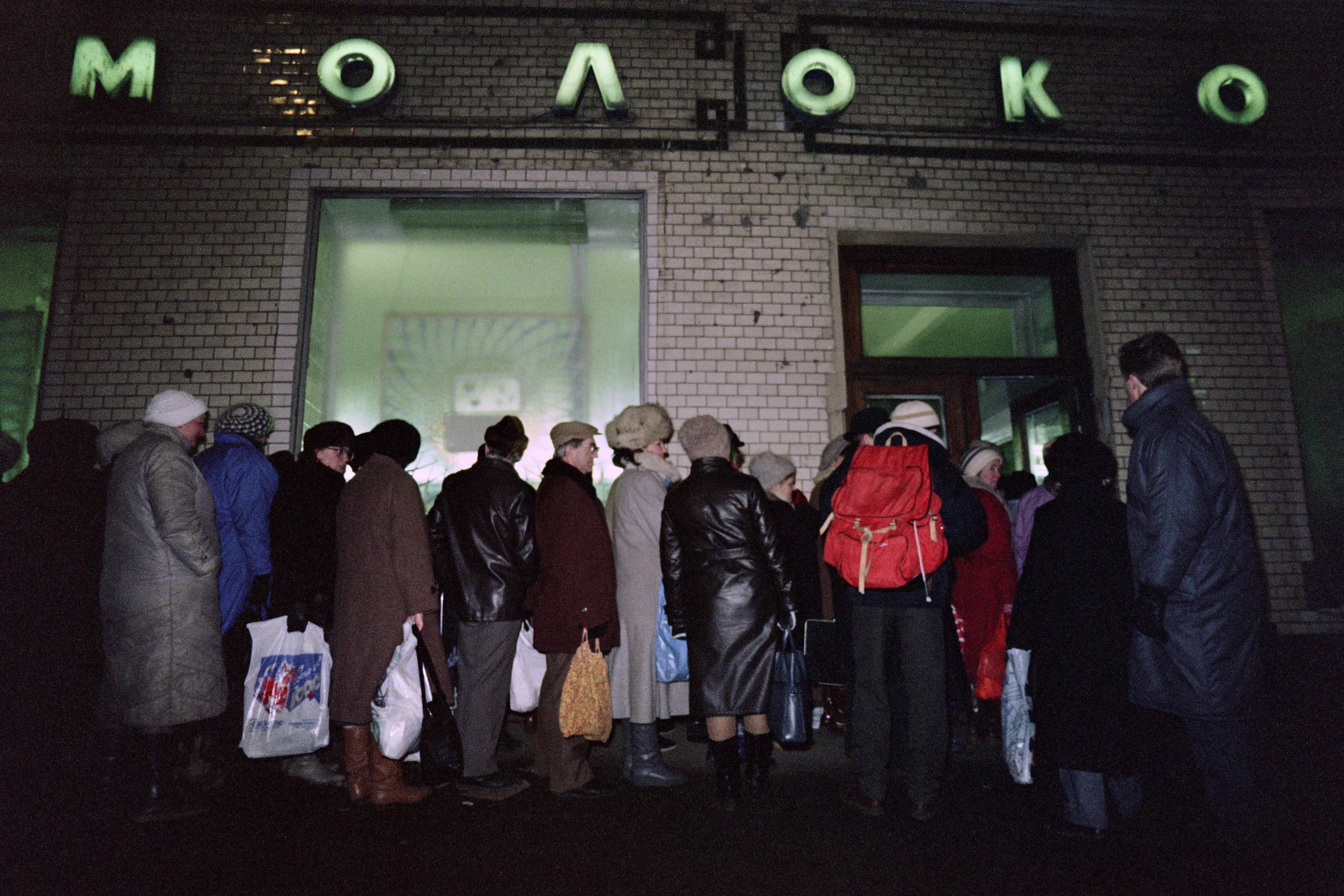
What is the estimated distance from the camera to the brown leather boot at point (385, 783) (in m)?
3.88

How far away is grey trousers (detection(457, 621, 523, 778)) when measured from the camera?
4.03 metres

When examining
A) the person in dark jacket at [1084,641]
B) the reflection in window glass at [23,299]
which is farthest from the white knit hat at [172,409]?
the person in dark jacket at [1084,641]

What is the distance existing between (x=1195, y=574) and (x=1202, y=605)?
0.42 ft

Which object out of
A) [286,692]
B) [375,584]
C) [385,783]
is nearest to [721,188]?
[375,584]

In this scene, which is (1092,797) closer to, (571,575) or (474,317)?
(571,575)

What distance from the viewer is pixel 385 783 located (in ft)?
12.8

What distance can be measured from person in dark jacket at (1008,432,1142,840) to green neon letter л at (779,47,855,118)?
4273mm

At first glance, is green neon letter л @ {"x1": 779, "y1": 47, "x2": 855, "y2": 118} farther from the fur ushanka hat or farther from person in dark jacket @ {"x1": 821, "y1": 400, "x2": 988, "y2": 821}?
person in dark jacket @ {"x1": 821, "y1": 400, "x2": 988, "y2": 821}

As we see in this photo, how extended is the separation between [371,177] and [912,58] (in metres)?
4.97

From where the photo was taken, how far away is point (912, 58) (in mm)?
7145

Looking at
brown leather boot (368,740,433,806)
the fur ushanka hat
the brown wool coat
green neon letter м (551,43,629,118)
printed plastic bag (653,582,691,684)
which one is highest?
green neon letter м (551,43,629,118)

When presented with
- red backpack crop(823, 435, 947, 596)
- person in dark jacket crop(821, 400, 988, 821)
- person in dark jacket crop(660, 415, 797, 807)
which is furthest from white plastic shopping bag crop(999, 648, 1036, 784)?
person in dark jacket crop(660, 415, 797, 807)

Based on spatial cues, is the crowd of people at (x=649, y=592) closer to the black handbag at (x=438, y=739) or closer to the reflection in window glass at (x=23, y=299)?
the black handbag at (x=438, y=739)

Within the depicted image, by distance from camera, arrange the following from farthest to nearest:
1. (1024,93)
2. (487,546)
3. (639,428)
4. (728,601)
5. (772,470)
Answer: (1024,93), (772,470), (639,428), (487,546), (728,601)
